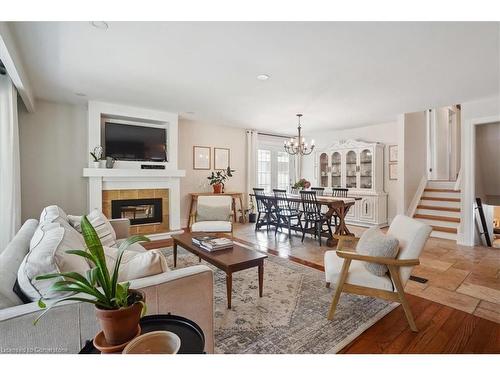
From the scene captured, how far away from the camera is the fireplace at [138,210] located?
4562mm

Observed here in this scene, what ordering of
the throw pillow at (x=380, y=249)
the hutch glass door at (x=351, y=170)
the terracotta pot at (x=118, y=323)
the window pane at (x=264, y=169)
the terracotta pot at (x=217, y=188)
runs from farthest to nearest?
1. the window pane at (x=264, y=169)
2. the hutch glass door at (x=351, y=170)
3. the terracotta pot at (x=217, y=188)
4. the throw pillow at (x=380, y=249)
5. the terracotta pot at (x=118, y=323)

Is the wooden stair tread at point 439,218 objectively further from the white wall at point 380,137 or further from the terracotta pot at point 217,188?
the terracotta pot at point 217,188

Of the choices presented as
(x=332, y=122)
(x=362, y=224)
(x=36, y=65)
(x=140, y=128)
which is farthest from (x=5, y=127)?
(x=362, y=224)

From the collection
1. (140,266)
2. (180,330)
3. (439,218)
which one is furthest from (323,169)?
(180,330)

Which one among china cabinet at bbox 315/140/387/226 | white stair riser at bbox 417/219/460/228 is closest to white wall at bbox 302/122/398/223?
china cabinet at bbox 315/140/387/226

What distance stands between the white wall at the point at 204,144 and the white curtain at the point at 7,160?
291 centimetres

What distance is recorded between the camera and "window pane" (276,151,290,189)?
24.8 ft

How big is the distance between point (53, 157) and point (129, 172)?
1.23m

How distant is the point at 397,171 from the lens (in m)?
5.59

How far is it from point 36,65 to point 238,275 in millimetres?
3274

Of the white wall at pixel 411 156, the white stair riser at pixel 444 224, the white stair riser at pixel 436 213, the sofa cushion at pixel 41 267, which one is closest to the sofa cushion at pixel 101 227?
the sofa cushion at pixel 41 267

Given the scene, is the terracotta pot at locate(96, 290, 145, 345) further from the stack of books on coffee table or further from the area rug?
the stack of books on coffee table

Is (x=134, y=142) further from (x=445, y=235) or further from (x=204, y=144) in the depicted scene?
(x=445, y=235)
